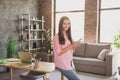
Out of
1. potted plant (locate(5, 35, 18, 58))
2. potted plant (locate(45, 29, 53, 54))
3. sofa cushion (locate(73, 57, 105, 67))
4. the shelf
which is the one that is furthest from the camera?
potted plant (locate(45, 29, 53, 54))

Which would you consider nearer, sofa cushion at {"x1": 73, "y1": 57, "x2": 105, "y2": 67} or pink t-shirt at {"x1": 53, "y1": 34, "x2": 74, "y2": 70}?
pink t-shirt at {"x1": 53, "y1": 34, "x2": 74, "y2": 70}

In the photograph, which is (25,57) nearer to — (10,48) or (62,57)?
(62,57)

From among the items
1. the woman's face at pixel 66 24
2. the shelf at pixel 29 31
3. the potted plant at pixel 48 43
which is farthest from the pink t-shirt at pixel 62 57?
the potted plant at pixel 48 43

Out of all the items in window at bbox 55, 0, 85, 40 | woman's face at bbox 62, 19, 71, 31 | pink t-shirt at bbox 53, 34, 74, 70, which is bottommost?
pink t-shirt at bbox 53, 34, 74, 70

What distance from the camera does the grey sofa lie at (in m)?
5.36

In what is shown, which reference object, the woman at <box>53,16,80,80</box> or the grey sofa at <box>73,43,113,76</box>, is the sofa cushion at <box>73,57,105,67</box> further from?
the woman at <box>53,16,80,80</box>

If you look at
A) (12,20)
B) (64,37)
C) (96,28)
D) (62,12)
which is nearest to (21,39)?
(12,20)

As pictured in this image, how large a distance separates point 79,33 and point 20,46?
2349 millimetres

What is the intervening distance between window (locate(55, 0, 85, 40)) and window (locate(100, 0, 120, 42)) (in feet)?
2.67

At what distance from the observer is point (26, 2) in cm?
691

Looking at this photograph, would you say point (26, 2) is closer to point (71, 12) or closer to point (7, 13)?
point (7, 13)

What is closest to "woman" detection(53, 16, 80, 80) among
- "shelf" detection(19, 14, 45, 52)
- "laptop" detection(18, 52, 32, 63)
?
"laptop" detection(18, 52, 32, 63)

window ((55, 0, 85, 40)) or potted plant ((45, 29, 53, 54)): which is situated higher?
window ((55, 0, 85, 40))

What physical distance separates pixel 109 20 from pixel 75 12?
1.43 metres
